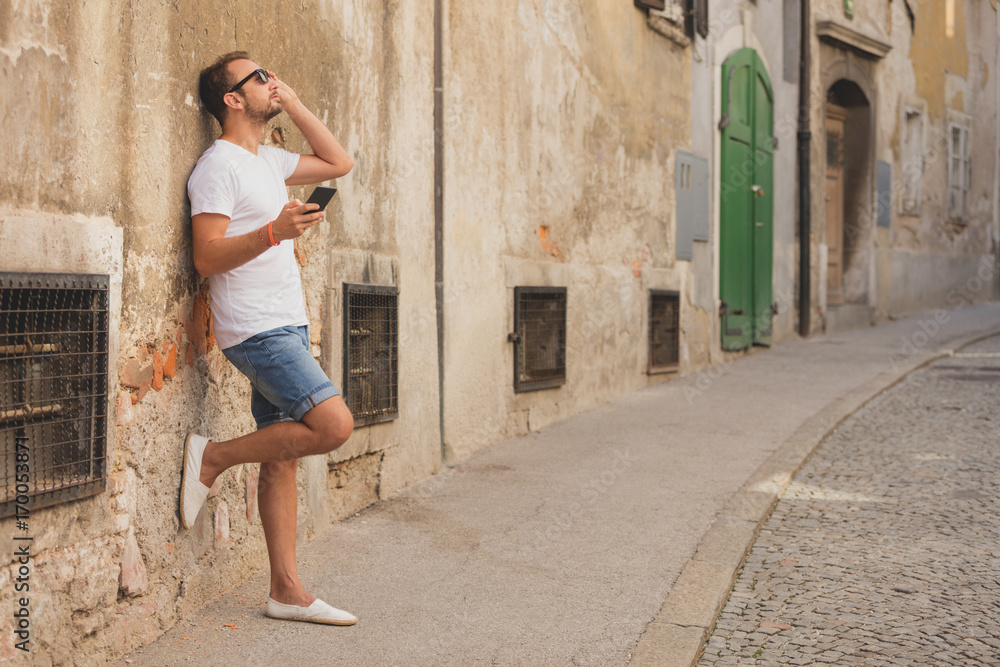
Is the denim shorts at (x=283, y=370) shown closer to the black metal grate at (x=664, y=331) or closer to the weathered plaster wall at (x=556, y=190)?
the weathered plaster wall at (x=556, y=190)

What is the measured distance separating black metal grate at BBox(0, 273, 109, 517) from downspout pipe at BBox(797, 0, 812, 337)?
1172 cm

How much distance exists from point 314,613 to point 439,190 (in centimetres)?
299

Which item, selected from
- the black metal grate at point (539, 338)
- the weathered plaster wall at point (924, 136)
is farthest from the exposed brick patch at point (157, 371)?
the weathered plaster wall at point (924, 136)

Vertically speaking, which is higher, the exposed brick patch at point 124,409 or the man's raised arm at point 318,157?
the man's raised arm at point 318,157

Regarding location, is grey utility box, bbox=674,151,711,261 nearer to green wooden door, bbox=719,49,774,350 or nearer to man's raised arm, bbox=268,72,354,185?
green wooden door, bbox=719,49,774,350

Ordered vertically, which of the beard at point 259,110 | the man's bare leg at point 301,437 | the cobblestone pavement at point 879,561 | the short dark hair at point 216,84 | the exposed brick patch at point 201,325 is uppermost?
the short dark hair at point 216,84

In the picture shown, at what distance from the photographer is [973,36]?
19.8m

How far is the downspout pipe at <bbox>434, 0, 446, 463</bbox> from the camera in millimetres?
5902

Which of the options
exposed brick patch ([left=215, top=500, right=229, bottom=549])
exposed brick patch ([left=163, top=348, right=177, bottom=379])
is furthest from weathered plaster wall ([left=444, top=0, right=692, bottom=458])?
exposed brick patch ([left=163, top=348, right=177, bottom=379])

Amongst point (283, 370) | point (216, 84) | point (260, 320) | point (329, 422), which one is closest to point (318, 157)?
point (216, 84)

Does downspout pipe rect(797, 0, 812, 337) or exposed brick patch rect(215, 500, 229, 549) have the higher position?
downspout pipe rect(797, 0, 812, 337)

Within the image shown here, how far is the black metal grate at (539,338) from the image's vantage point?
7035 mm

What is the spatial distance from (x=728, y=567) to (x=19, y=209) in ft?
9.52

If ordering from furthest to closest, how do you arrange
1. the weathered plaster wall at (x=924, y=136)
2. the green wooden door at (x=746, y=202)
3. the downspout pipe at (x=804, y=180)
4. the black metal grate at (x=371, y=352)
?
1. the weathered plaster wall at (x=924, y=136)
2. the downspout pipe at (x=804, y=180)
3. the green wooden door at (x=746, y=202)
4. the black metal grate at (x=371, y=352)
